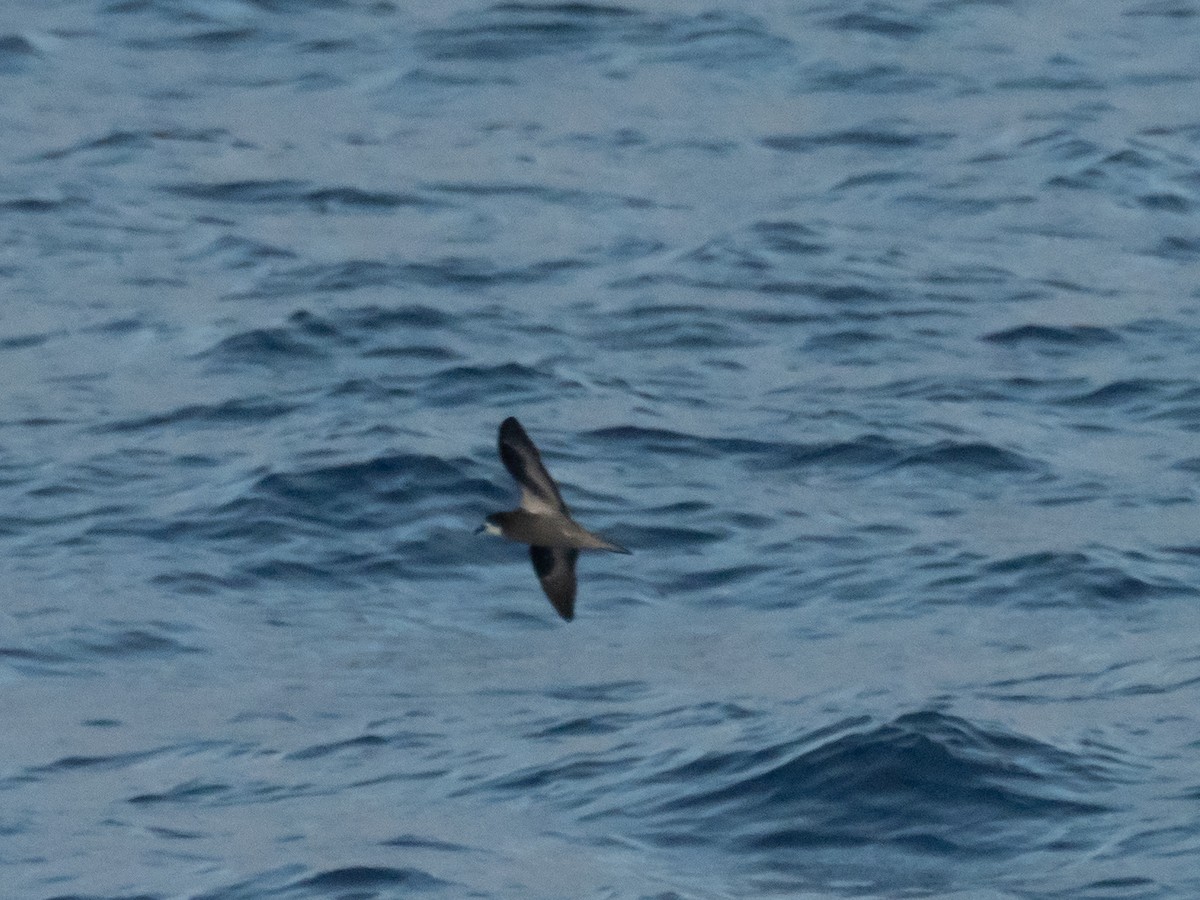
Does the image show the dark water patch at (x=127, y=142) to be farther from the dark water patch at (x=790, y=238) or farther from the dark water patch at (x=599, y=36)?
the dark water patch at (x=790, y=238)

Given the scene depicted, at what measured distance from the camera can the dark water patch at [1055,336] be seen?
14.1 m

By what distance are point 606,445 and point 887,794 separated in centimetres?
346

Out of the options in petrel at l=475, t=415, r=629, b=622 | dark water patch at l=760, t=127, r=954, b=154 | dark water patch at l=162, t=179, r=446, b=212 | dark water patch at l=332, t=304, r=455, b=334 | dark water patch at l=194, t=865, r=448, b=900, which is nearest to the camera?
petrel at l=475, t=415, r=629, b=622

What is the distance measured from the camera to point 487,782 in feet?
33.3

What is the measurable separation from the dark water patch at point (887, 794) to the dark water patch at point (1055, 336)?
13.8 feet

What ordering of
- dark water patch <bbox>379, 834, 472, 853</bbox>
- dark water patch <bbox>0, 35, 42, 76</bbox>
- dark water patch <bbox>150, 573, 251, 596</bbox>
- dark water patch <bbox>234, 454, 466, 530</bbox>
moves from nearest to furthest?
dark water patch <bbox>379, 834, 472, 853</bbox> → dark water patch <bbox>150, 573, 251, 596</bbox> → dark water patch <bbox>234, 454, 466, 530</bbox> → dark water patch <bbox>0, 35, 42, 76</bbox>

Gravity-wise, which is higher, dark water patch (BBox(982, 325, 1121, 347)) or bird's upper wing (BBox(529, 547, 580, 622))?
bird's upper wing (BBox(529, 547, 580, 622))

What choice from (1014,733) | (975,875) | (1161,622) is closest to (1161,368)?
(1161,622)

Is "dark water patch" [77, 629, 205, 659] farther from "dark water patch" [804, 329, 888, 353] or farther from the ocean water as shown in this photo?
"dark water patch" [804, 329, 888, 353]

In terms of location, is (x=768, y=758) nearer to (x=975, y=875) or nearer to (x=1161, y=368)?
(x=975, y=875)

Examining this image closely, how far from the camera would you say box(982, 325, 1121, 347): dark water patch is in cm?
1412

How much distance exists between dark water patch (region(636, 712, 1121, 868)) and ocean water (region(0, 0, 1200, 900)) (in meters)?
0.02

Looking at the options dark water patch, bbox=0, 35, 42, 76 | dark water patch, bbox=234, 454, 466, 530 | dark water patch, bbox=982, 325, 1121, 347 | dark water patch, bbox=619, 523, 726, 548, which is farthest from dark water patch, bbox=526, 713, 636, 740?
dark water patch, bbox=0, 35, 42, 76

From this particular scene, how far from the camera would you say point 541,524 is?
8.59 meters
